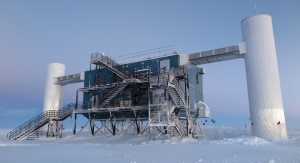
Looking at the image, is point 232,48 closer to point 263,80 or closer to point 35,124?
point 263,80

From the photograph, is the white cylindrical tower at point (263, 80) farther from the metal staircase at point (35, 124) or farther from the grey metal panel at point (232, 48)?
the metal staircase at point (35, 124)

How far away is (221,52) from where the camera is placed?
28688 millimetres

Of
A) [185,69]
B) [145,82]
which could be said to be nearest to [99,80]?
[145,82]

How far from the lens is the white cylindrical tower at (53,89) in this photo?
136ft

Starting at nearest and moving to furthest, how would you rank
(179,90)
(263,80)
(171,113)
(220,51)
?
(171,113) < (263,80) < (179,90) < (220,51)

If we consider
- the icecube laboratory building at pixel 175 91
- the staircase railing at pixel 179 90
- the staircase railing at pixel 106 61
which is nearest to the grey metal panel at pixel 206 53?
the icecube laboratory building at pixel 175 91

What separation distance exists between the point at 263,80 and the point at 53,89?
34520 millimetres

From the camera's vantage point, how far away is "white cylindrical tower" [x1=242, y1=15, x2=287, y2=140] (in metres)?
24.7

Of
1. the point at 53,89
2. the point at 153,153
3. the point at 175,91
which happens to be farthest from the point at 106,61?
the point at 153,153

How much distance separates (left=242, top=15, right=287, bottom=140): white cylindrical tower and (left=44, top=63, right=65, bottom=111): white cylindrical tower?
107 ft

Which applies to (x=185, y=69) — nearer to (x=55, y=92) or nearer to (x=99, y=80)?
(x=99, y=80)

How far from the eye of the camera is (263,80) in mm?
25625

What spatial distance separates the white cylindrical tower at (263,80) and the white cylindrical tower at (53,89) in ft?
107

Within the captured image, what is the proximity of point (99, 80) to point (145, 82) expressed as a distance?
1014cm
